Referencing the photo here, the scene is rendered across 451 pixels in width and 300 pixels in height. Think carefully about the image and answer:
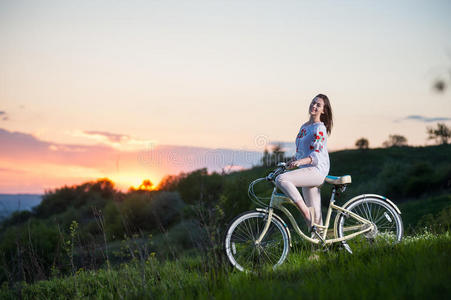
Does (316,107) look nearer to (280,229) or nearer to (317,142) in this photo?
(317,142)

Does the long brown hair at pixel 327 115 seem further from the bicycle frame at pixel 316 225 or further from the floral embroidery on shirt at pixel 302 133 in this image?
the bicycle frame at pixel 316 225

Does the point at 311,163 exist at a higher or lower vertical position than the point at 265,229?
higher

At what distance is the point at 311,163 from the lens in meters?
5.96

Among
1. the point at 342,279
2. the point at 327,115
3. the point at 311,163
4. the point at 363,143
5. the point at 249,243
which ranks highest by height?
the point at 363,143

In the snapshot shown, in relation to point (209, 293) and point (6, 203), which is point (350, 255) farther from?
point (6, 203)

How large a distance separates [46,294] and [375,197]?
22.2 feet

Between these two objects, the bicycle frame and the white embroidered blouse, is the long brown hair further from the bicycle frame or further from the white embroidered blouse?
the bicycle frame

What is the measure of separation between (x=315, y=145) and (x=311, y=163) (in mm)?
253

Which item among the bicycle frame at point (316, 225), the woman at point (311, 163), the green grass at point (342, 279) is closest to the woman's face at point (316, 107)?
the woman at point (311, 163)

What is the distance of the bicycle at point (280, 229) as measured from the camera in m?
5.59

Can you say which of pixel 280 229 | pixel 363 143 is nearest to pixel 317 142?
pixel 280 229

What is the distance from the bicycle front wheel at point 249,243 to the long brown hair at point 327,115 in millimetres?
1691

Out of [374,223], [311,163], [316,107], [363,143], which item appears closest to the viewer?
[311,163]

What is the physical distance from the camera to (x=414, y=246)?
572 cm
